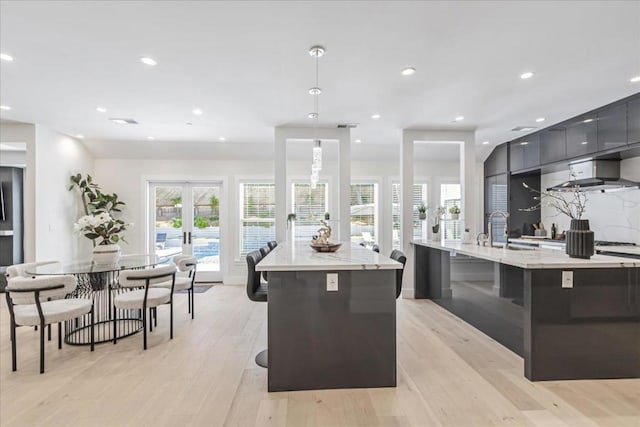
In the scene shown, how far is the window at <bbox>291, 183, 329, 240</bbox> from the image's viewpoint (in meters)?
6.49

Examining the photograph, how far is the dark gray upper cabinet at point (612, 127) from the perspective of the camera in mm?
3943

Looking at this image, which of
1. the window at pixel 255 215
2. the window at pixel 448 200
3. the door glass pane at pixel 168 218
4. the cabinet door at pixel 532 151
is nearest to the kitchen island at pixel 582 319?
the cabinet door at pixel 532 151

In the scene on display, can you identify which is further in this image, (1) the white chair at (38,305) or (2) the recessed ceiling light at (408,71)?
(2) the recessed ceiling light at (408,71)

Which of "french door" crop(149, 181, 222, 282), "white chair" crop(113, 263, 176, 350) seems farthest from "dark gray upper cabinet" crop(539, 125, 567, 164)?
"french door" crop(149, 181, 222, 282)

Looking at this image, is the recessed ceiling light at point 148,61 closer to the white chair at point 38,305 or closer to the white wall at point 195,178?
the white chair at point 38,305

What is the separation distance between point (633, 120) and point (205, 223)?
260 inches

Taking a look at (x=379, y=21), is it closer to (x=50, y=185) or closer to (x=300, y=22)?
(x=300, y=22)

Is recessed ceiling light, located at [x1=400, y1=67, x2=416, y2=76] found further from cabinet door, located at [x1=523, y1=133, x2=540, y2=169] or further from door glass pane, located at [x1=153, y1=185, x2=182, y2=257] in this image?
door glass pane, located at [x1=153, y1=185, x2=182, y2=257]

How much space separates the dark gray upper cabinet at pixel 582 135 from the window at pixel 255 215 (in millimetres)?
4982

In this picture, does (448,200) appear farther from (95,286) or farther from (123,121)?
(95,286)

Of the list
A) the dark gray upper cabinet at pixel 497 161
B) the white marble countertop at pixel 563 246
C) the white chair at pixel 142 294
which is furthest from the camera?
the dark gray upper cabinet at pixel 497 161

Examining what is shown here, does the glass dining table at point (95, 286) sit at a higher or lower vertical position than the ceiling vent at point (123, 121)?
lower

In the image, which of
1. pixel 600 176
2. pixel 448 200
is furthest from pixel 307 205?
pixel 600 176

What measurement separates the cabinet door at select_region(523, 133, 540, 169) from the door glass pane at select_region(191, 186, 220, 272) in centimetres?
566
